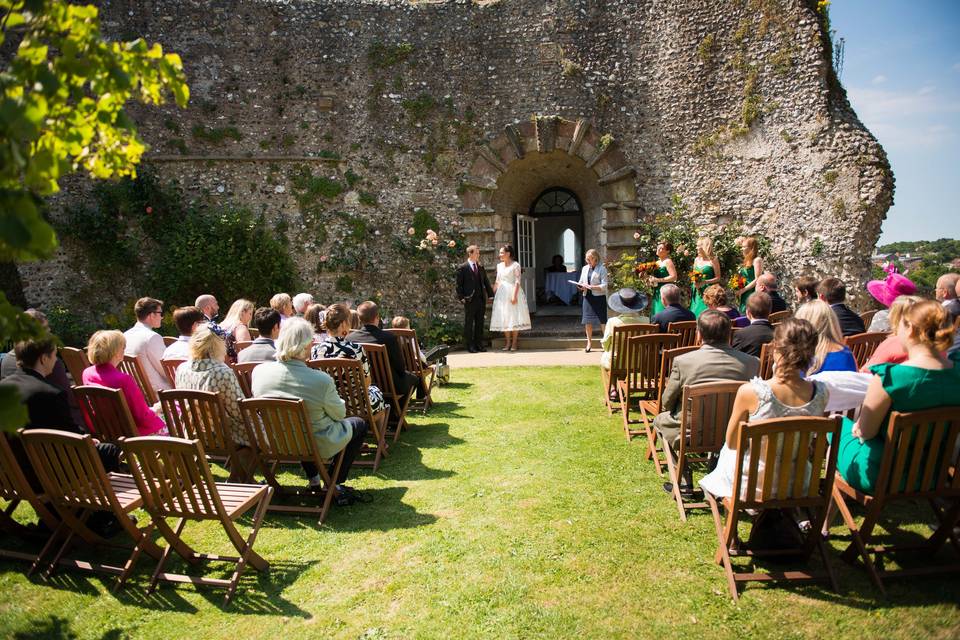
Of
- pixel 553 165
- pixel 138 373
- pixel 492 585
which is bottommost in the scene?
pixel 492 585

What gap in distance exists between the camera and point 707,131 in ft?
34.8

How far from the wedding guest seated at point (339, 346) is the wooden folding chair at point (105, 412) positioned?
147 cm

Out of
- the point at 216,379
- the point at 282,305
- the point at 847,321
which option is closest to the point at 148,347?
the point at 282,305

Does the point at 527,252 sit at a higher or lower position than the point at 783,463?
higher

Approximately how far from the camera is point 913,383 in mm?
3062

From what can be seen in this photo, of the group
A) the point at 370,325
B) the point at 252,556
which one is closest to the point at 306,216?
the point at 370,325

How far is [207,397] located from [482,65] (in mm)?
9526

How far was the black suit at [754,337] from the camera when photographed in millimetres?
4797

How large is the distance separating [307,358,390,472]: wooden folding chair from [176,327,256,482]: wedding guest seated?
0.67 m

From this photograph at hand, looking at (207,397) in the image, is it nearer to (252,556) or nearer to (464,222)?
(252,556)

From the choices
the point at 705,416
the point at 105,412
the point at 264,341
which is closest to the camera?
the point at 705,416

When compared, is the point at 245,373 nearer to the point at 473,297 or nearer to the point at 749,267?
the point at 473,297

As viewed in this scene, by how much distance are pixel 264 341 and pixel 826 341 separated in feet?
13.6

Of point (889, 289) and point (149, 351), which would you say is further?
point (889, 289)
